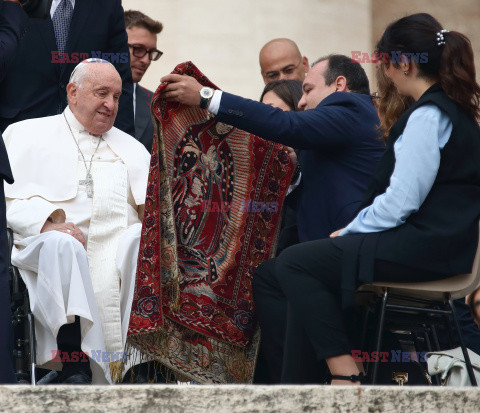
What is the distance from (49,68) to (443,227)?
3.08 meters

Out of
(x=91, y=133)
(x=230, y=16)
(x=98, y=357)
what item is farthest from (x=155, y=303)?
(x=230, y=16)

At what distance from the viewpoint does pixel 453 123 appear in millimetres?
4277

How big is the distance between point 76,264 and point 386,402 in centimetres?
237

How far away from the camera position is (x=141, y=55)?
7309mm

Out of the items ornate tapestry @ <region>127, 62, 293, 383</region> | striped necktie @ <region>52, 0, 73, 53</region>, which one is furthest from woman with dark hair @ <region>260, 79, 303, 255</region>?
striped necktie @ <region>52, 0, 73, 53</region>

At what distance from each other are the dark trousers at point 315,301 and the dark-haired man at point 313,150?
51cm

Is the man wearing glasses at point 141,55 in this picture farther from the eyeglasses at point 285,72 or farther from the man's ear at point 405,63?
the man's ear at point 405,63

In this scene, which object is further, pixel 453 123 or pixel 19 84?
pixel 19 84

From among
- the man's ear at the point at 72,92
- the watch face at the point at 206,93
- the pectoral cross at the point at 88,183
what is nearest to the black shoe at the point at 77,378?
the pectoral cross at the point at 88,183

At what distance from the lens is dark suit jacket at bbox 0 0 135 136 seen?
20.8 ft

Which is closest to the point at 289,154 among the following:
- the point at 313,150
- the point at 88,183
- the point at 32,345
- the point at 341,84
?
the point at 313,150

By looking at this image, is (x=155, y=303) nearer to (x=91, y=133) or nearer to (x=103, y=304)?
(x=103, y=304)

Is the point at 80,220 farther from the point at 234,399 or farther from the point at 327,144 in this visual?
the point at 234,399

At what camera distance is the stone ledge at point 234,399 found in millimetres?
3047
